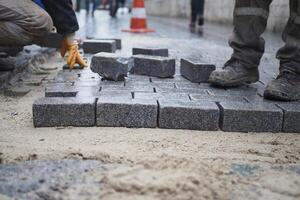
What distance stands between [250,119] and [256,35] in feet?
2.76

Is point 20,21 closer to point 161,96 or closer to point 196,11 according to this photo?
point 161,96

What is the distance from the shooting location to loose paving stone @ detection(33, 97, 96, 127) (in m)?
2.26

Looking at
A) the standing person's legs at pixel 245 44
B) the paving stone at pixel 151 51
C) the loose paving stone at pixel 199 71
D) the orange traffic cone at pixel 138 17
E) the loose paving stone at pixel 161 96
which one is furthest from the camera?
the orange traffic cone at pixel 138 17

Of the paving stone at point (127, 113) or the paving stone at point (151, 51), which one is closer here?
the paving stone at point (127, 113)

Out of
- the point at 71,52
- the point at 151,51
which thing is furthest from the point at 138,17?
the point at 71,52

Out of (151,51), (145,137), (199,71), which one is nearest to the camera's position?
(145,137)

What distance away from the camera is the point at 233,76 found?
2.85m

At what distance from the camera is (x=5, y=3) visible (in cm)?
287

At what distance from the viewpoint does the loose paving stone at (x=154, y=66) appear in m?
3.07

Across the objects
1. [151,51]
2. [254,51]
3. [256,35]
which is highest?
[256,35]

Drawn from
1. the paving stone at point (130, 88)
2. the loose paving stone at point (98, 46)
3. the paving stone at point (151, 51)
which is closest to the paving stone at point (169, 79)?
the paving stone at point (130, 88)

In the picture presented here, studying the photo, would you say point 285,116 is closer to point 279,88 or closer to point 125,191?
point 279,88

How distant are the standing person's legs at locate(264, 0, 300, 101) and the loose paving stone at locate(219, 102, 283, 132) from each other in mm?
256

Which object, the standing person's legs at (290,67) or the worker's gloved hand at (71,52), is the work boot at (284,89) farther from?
the worker's gloved hand at (71,52)
